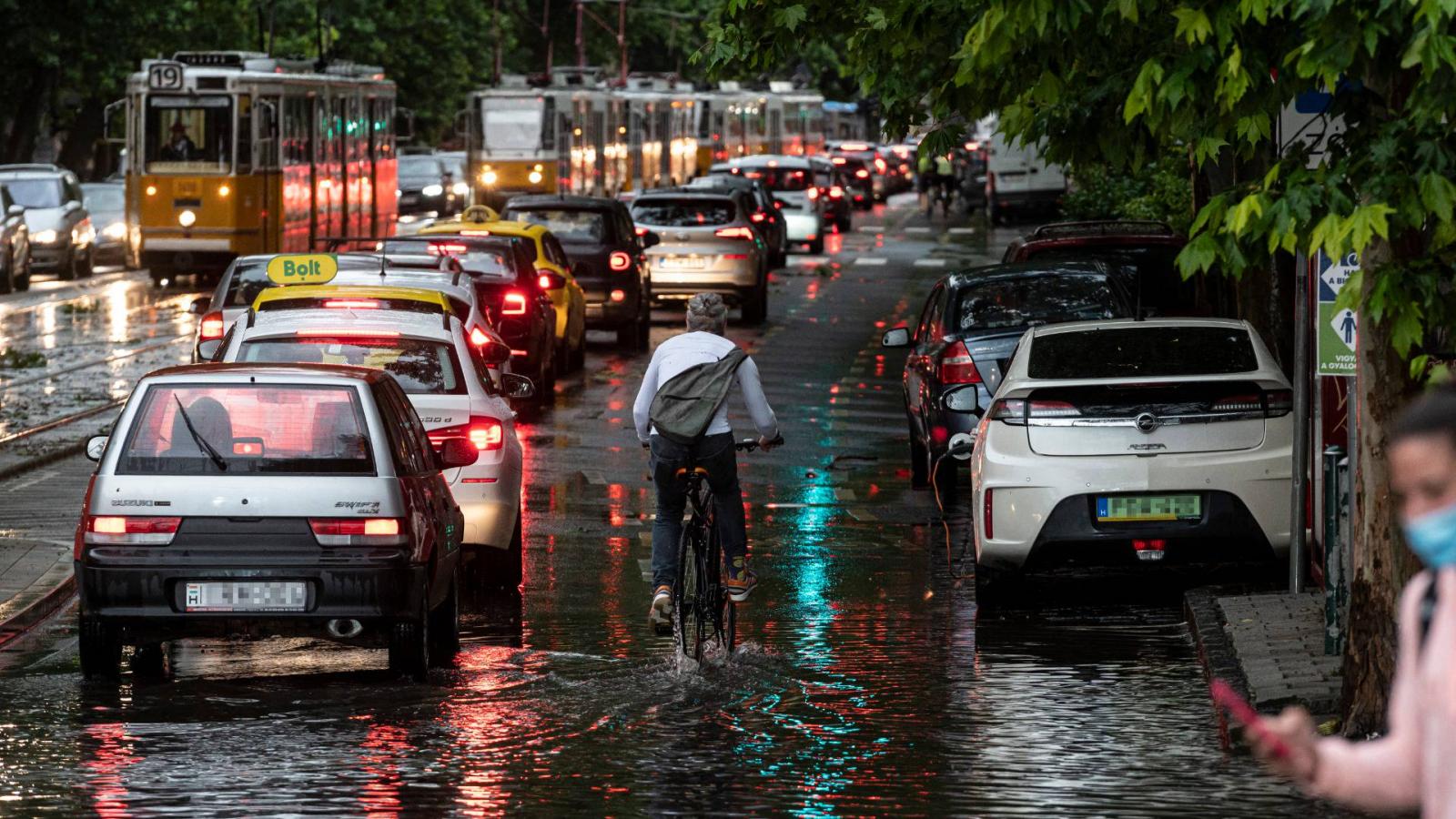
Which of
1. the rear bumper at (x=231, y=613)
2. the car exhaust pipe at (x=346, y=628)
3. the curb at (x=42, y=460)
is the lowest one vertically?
the curb at (x=42, y=460)

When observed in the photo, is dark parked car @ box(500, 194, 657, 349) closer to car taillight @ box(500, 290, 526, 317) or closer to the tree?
car taillight @ box(500, 290, 526, 317)

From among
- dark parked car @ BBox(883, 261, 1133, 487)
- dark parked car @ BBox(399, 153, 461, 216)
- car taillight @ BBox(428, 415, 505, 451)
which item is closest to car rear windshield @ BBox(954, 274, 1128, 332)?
dark parked car @ BBox(883, 261, 1133, 487)

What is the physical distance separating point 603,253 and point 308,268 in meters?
→ 12.3

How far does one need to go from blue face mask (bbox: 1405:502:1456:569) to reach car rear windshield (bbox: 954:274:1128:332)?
1278 cm

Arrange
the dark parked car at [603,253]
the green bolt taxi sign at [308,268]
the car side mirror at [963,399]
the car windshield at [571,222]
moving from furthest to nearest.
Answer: the car windshield at [571,222]
the dark parked car at [603,253]
the green bolt taxi sign at [308,268]
the car side mirror at [963,399]

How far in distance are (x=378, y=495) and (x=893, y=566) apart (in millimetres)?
4475

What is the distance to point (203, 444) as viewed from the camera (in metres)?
10.1

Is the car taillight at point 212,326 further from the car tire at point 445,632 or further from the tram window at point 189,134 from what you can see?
the tram window at point 189,134

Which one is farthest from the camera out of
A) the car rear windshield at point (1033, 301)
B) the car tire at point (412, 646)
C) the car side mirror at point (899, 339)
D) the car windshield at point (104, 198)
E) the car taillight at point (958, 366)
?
the car windshield at point (104, 198)

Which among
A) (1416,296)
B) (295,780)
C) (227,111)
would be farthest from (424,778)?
(227,111)

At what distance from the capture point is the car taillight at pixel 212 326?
18.9 meters

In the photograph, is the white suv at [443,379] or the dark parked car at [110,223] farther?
the dark parked car at [110,223]

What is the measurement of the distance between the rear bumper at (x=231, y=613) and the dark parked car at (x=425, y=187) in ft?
180

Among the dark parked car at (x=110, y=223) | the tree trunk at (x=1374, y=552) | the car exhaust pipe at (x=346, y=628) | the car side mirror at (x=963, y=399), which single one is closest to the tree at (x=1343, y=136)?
the tree trunk at (x=1374, y=552)
